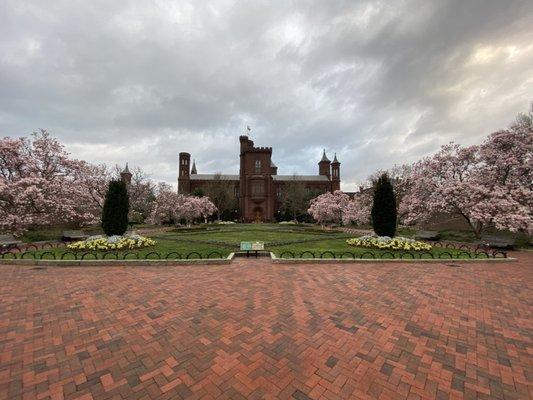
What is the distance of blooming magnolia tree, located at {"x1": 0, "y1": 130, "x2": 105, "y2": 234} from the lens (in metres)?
15.8

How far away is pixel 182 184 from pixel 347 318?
6212 centimetres

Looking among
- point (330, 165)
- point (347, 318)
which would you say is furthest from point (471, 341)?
point (330, 165)

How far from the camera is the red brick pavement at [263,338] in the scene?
3125 mm

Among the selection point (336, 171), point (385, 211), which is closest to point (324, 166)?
point (336, 171)

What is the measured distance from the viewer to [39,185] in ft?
56.5

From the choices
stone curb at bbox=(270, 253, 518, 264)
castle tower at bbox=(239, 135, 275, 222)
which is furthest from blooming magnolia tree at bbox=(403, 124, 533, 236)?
castle tower at bbox=(239, 135, 275, 222)

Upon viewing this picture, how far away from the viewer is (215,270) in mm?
8906

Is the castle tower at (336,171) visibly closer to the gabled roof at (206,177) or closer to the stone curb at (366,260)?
the gabled roof at (206,177)

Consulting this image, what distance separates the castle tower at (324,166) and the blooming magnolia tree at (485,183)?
52.3 m

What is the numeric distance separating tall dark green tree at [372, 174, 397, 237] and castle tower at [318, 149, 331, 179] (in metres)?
57.2

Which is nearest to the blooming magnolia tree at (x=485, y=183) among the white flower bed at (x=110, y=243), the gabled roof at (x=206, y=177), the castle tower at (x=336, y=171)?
the white flower bed at (x=110, y=243)

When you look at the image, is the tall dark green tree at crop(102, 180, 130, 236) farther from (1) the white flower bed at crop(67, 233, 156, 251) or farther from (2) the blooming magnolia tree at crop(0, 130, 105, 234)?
(2) the blooming magnolia tree at crop(0, 130, 105, 234)

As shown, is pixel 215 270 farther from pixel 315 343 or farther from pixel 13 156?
pixel 13 156

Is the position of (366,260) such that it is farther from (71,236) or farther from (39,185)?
(39,185)
